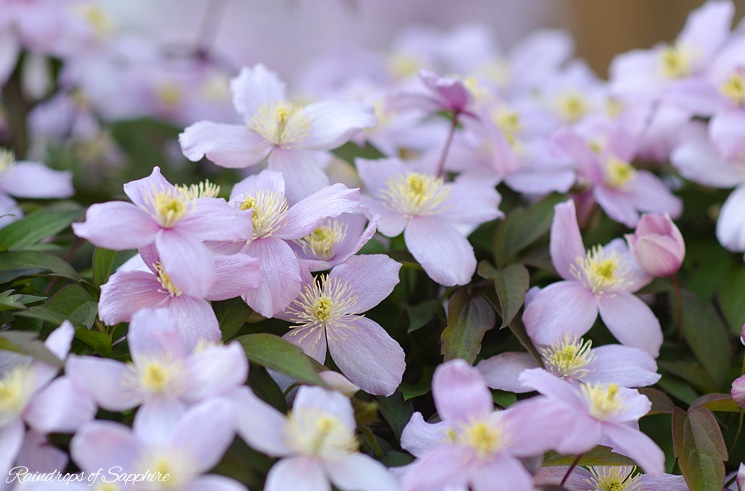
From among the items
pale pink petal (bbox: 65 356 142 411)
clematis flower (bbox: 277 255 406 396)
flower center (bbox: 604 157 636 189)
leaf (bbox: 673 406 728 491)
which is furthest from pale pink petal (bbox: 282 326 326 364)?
flower center (bbox: 604 157 636 189)

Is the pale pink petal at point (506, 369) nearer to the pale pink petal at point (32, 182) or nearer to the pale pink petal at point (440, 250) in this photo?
the pale pink petal at point (440, 250)

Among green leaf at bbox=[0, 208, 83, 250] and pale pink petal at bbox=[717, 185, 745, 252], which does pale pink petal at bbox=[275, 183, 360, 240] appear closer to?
green leaf at bbox=[0, 208, 83, 250]

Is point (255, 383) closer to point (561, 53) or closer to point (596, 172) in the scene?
point (596, 172)

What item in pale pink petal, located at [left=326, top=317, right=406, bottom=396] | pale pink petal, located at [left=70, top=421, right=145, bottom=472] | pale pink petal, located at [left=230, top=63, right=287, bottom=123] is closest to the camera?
pale pink petal, located at [left=70, top=421, right=145, bottom=472]

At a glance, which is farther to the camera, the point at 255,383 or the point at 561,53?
the point at 561,53

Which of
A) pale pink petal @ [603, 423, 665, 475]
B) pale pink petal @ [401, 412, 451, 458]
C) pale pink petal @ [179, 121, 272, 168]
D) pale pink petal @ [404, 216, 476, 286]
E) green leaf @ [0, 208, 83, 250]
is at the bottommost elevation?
green leaf @ [0, 208, 83, 250]

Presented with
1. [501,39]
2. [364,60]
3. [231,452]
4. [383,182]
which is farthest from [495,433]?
[501,39]

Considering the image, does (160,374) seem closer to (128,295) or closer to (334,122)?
(128,295)
